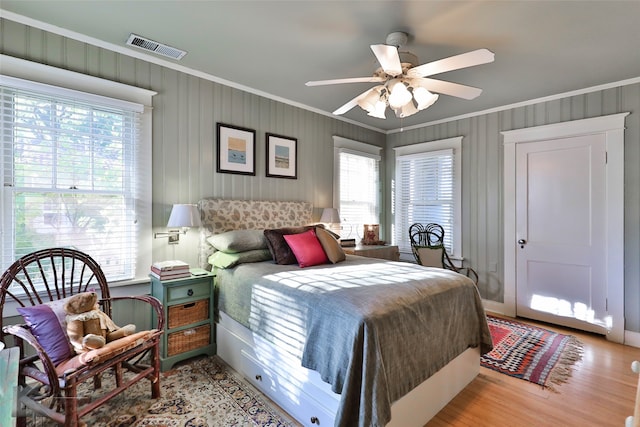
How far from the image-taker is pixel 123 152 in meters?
2.54

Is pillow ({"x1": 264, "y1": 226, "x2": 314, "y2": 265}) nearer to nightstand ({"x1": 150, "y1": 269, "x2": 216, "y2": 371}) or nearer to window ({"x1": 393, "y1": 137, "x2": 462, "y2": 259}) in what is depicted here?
nightstand ({"x1": 150, "y1": 269, "x2": 216, "y2": 371})

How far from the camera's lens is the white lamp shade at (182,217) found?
2527 mm

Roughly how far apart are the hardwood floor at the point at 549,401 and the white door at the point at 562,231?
2.82 feet

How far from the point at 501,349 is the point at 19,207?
13.6 ft

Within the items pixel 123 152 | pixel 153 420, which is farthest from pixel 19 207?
pixel 153 420

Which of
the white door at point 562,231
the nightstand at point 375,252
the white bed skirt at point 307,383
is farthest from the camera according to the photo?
the nightstand at point 375,252

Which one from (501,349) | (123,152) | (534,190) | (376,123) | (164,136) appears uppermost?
(376,123)

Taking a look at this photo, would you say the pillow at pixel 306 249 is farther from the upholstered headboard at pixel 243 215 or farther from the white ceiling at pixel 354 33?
the white ceiling at pixel 354 33

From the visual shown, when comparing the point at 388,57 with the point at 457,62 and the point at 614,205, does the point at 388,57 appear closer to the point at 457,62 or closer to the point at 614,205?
the point at 457,62

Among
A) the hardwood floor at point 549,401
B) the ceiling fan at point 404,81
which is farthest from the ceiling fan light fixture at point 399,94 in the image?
the hardwood floor at point 549,401

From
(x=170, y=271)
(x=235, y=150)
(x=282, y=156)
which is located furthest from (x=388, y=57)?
(x=170, y=271)

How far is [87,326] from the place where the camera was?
175 centimetres

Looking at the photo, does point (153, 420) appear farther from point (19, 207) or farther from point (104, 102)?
point (104, 102)

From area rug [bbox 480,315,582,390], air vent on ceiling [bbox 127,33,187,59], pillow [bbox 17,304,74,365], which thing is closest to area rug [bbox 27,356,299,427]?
pillow [bbox 17,304,74,365]
